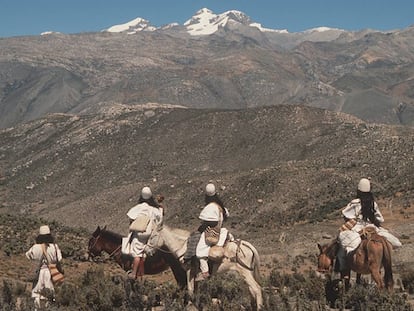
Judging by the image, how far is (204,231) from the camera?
12.0 metres

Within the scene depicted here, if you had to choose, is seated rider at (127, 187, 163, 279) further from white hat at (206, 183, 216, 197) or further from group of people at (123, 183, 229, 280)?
white hat at (206, 183, 216, 197)

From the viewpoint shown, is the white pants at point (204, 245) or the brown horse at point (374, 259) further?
the white pants at point (204, 245)

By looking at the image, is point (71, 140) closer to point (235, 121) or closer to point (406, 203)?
point (235, 121)

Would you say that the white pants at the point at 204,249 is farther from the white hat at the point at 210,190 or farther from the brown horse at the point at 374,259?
the brown horse at the point at 374,259

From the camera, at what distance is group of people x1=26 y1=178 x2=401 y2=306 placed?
36.8ft

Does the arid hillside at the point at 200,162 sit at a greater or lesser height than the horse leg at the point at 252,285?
greater

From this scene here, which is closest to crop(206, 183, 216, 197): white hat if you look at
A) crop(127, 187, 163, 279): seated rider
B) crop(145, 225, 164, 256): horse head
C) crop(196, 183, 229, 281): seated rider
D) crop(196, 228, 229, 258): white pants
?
crop(196, 183, 229, 281): seated rider

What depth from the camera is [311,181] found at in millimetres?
46844

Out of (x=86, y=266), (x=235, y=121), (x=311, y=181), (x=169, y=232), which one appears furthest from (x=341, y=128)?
(x=169, y=232)

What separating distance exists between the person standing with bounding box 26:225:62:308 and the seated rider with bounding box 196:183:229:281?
288 cm

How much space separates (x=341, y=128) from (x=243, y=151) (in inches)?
471

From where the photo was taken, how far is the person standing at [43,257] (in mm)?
11109

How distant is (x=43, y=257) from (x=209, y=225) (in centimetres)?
338

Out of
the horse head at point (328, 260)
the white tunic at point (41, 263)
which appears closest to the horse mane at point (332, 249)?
the horse head at point (328, 260)
